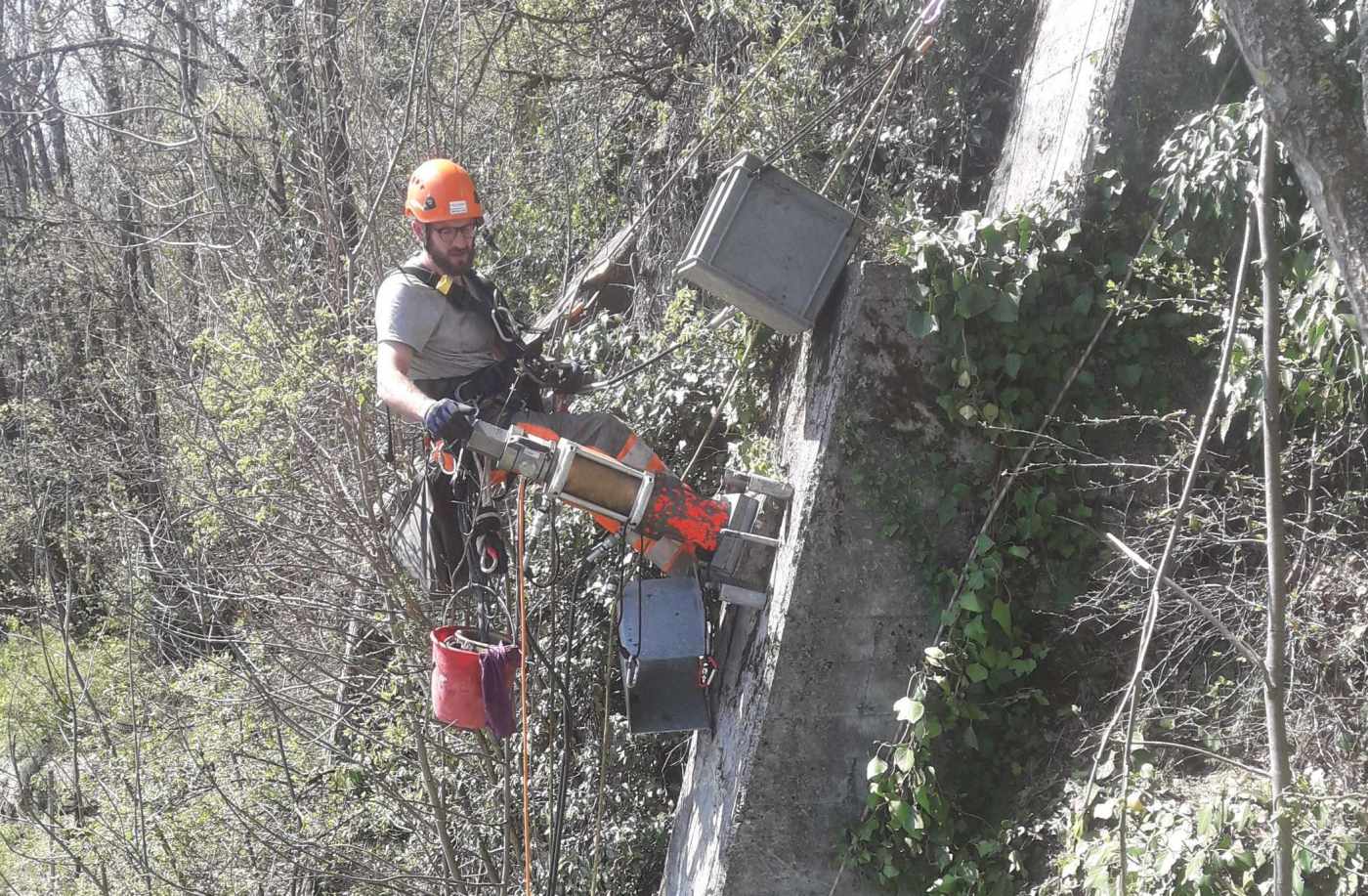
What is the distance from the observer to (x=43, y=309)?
14.5 m

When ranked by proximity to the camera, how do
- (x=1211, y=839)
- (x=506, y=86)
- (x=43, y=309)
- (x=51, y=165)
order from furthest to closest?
(x=51, y=165) → (x=43, y=309) → (x=506, y=86) → (x=1211, y=839)

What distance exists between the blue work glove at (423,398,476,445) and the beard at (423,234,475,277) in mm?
962

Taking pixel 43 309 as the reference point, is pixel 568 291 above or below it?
above

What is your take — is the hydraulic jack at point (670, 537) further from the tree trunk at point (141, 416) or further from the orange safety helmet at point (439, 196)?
the tree trunk at point (141, 416)

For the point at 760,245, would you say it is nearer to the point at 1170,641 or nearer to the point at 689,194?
the point at 1170,641

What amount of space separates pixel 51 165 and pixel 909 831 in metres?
18.5

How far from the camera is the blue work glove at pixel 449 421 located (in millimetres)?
4258

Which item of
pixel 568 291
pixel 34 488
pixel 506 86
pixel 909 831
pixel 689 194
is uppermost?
pixel 506 86

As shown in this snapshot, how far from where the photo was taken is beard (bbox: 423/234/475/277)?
16.6ft

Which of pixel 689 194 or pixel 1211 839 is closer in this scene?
pixel 1211 839

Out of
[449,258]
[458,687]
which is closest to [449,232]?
[449,258]

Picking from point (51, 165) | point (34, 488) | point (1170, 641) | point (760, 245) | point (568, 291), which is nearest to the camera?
point (1170, 641)

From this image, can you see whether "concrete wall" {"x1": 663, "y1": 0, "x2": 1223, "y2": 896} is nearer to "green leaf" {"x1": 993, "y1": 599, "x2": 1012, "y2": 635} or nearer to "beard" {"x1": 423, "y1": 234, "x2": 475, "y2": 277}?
"green leaf" {"x1": 993, "y1": 599, "x2": 1012, "y2": 635}

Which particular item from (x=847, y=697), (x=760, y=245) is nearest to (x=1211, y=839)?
(x=847, y=697)
